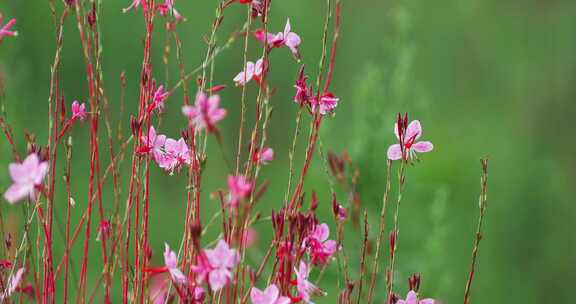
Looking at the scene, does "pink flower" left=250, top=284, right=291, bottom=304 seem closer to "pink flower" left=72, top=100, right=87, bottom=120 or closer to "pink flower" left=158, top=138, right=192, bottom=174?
"pink flower" left=158, top=138, right=192, bottom=174

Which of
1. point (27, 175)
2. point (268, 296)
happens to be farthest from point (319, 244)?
point (27, 175)

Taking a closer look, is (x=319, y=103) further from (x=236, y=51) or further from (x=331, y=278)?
(x=236, y=51)

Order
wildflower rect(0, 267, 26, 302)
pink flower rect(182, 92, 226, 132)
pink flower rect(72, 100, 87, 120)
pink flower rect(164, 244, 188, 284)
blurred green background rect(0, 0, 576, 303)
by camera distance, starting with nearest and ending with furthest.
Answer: pink flower rect(182, 92, 226, 132)
pink flower rect(164, 244, 188, 284)
wildflower rect(0, 267, 26, 302)
pink flower rect(72, 100, 87, 120)
blurred green background rect(0, 0, 576, 303)

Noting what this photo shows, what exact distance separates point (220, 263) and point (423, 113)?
7.21 feet

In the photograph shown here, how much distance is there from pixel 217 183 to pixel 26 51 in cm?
152

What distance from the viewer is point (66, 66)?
607cm

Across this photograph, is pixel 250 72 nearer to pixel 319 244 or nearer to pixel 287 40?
pixel 287 40

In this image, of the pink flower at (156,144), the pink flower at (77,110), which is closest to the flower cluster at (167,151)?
the pink flower at (156,144)

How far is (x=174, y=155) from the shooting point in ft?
4.28

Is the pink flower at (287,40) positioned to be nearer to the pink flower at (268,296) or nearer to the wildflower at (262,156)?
the wildflower at (262,156)

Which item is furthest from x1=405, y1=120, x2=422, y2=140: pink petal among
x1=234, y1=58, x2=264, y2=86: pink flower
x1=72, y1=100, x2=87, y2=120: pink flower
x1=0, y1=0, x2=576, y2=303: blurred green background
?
x1=0, y1=0, x2=576, y2=303: blurred green background

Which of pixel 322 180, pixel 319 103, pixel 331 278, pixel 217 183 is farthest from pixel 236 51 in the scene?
pixel 319 103

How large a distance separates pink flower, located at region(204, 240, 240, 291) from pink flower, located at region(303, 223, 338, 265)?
0.75ft

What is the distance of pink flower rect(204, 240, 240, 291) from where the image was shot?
1025mm
